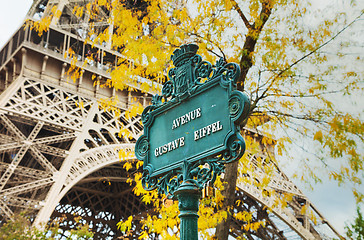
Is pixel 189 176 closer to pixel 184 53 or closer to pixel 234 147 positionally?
pixel 234 147

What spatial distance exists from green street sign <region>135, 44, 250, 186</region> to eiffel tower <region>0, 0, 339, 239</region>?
6546 mm

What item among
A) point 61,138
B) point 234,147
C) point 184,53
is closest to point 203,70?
point 184,53

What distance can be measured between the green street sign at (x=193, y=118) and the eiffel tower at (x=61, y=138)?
6.55 m

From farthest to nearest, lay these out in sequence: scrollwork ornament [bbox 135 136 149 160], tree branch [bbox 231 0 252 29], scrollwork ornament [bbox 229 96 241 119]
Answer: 1. tree branch [bbox 231 0 252 29]
2. scrollwork ornament [bbox 135 136 149 160]
3. scrollwork ornament [bbox 229 96 241 119]

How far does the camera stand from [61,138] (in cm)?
1809

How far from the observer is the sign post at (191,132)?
382 centimetres

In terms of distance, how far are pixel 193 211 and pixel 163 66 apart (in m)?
5.22

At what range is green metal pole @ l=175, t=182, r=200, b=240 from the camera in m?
3.84

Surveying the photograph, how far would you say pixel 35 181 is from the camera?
15711mm

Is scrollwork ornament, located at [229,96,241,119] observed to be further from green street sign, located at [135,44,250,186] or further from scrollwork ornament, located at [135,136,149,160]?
scrollwork ornament, located at [135,136,149,160]

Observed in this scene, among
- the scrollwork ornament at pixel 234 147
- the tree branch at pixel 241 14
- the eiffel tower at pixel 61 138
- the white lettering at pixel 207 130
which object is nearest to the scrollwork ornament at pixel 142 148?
the white lettering at pixel 207 130

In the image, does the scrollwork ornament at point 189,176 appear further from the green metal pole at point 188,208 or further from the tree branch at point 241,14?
the tree branch at point 241,14

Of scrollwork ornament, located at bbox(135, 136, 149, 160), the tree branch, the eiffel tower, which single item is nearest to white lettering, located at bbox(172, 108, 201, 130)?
scrollwork ornament, located at bbox(135, 136, 149, 160)

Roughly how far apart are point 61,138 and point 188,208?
15221 mm
